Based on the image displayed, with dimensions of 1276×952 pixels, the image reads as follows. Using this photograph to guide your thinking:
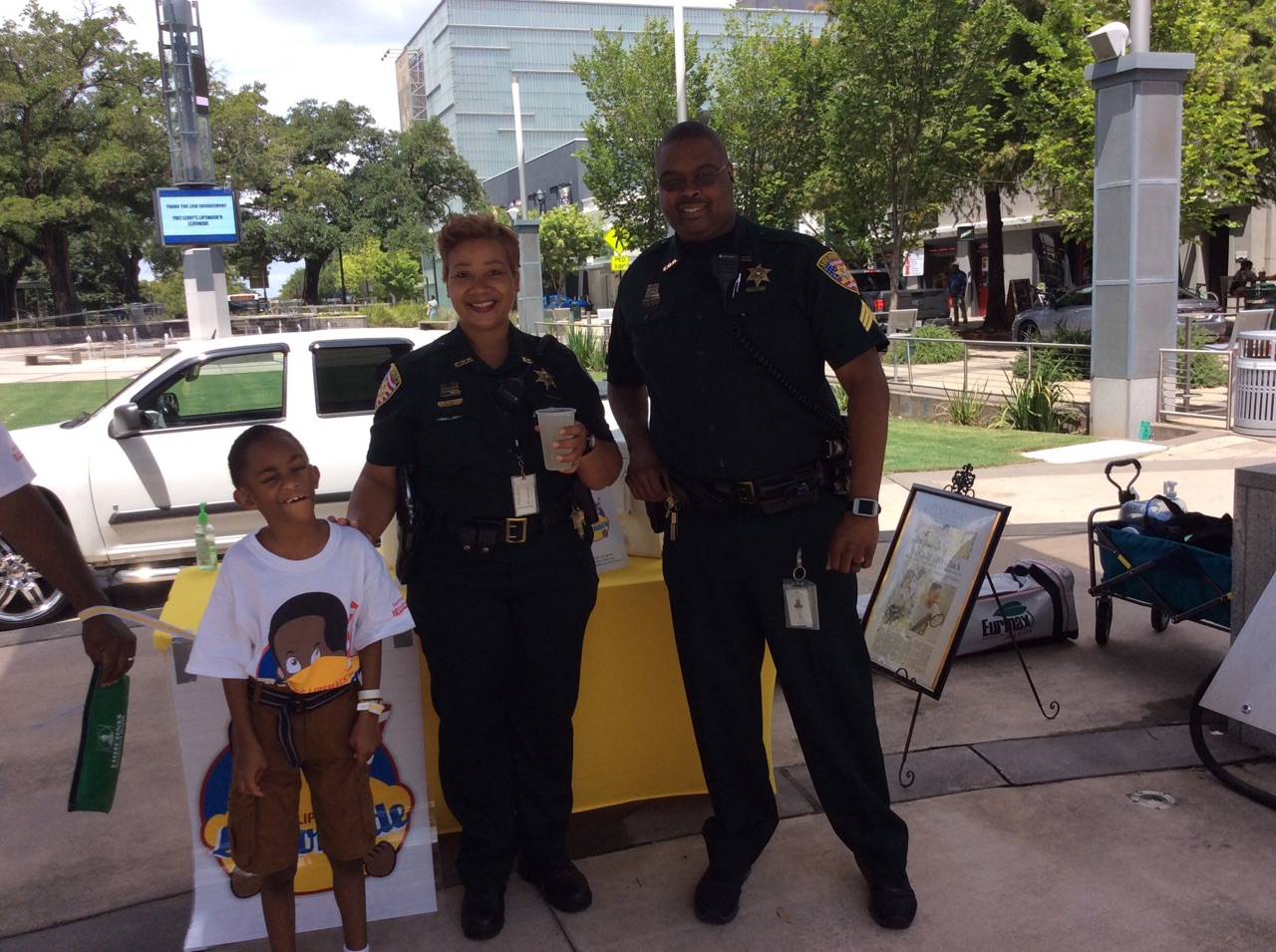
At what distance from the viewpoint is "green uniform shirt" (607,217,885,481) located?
9.34 ft

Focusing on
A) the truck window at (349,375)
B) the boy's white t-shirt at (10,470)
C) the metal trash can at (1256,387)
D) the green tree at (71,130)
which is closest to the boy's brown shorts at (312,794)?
the boy's white t-shirt at (10,470)

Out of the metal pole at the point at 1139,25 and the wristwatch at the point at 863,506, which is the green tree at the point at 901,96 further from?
the wristwatch at the point at 863,506

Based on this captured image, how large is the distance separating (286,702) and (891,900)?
1.65m

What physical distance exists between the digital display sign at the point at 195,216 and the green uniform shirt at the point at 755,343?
57.1 feet

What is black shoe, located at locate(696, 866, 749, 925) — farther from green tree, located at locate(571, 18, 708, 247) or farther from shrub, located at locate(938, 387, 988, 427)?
green tree, located at locate(571, 18, 708, 247)

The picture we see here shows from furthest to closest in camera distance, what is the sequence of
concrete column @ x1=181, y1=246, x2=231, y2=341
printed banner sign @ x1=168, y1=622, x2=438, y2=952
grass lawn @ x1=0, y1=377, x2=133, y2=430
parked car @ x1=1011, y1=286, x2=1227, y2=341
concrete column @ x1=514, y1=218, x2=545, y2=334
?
concrete column @ x1=514, y1=218, x2=545, y2=334 → parked car @ x1=1011, y1=286, x2=1227, y2=341 → concrete column @ x1=181, y1=246, x2=231, y2=341 → grass lawn @ x1=0, y1=377, x2=133, y2=430 → printed banner sign @ x1=168, y1=622, x2=438, y2=952

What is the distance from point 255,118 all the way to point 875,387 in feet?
188

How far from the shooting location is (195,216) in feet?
60.1

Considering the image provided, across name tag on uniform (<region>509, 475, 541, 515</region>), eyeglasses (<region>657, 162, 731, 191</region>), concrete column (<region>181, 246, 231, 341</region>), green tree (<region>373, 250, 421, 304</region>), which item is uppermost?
green tree (<region>373, 250, 421, 304</region>)

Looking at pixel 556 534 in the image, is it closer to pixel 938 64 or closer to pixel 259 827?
pixel 259 827

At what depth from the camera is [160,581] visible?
673cm

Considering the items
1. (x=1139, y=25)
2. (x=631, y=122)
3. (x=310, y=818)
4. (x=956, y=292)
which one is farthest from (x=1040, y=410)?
(x=956, y=292)

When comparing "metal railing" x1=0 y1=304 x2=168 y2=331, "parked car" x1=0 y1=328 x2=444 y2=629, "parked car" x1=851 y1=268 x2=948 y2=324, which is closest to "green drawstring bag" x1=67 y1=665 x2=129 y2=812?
"parked car" x1=0 y1=328 x2=444 y2=629

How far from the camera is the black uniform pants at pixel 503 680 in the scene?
2828mm
